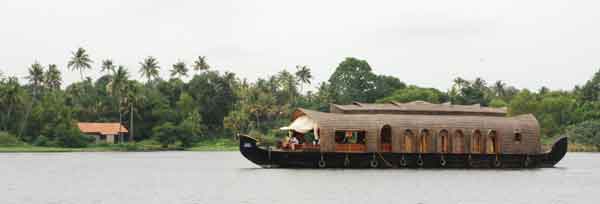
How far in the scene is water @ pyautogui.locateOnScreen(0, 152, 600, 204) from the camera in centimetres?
2630

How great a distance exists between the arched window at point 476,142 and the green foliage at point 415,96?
4274 centimetres

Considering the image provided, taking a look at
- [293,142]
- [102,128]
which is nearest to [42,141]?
[102,128]

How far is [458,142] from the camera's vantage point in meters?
36.5

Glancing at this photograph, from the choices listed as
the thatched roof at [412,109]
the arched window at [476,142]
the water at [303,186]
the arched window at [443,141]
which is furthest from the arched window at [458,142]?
the thatched roof at [412,109]

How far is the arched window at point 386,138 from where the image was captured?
35.8 meters

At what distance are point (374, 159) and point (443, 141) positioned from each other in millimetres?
3013

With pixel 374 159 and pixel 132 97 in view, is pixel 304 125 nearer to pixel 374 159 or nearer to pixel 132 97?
pixel 374 159

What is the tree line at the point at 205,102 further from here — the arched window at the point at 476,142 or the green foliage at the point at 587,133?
the arched window at the point at 476,142

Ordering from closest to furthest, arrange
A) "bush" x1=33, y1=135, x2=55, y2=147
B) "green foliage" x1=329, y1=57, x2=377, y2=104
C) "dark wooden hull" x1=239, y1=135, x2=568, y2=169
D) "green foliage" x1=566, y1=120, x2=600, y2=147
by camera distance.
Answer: "dark wooden hull" x1=239, y1=135, x2=568, y2=169
"green foliage" x1=566, y1=120, x2=600, y2=147
"bush" x1=33, y1=135, x2=55, y2=147
"green foliage" x1=329, y1=57, x2=377, y2=104

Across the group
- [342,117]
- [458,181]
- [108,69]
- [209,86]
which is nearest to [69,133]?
[209,86]

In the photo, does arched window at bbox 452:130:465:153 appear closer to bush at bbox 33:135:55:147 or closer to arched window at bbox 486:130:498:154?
arched window at bbox 486:130:498:154

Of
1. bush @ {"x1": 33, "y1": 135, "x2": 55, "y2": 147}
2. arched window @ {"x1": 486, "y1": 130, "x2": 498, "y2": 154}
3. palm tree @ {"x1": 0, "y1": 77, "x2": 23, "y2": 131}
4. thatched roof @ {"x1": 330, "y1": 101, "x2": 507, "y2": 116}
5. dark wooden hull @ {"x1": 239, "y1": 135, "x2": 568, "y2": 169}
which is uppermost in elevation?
palm tree @ {"x1": 0, "y1": 77, "x2": 23, "y2": 131}

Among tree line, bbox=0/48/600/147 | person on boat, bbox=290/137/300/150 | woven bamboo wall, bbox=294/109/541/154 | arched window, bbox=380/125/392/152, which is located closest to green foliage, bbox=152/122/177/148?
tree line, bbox=0/48/600/147

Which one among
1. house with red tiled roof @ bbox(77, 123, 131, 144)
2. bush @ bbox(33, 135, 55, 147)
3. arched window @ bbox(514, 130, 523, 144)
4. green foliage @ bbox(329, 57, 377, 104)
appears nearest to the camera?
arched window @ bbox(514, 130, 523, 144)
